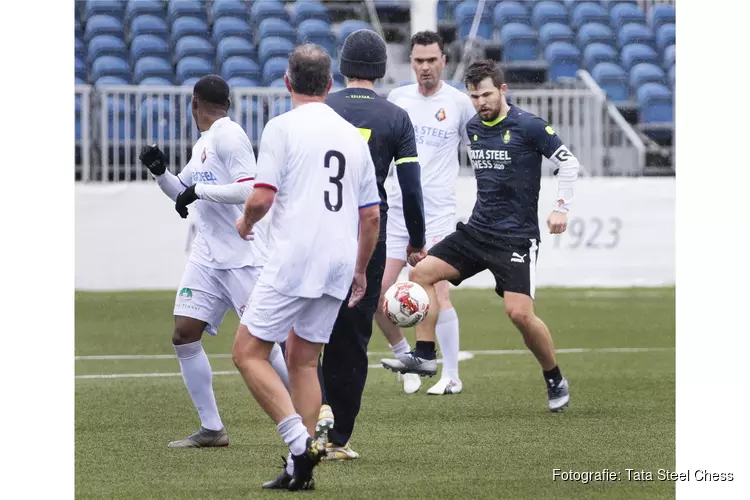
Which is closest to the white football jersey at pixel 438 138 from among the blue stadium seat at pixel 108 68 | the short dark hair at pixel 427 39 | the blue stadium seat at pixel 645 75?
the short dark hair at pixel 427 39

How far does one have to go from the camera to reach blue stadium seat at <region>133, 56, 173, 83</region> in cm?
2102

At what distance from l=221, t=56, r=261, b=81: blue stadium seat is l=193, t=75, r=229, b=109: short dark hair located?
14.3 meters

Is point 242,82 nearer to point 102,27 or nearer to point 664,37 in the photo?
point 102,27

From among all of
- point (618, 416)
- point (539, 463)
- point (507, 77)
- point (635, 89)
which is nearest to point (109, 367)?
point (618, 416)

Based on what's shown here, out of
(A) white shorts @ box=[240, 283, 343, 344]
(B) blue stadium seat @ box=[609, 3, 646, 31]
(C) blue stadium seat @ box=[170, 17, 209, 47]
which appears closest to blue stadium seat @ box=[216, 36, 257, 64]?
(C) blue stadium seat @ box=[170, 17, 209, 47]

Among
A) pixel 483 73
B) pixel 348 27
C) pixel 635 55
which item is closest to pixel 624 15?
pixel 635 55

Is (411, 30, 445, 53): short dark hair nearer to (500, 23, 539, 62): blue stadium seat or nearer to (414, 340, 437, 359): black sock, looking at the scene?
(414, 340, 437, 359): black sock

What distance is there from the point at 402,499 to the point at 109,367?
228 inches

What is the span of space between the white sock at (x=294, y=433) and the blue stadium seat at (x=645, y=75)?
17.9 m

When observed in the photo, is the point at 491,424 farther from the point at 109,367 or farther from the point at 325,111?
the point at 109,367

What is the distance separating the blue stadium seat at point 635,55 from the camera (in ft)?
76.6

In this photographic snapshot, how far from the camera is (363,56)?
6.56m

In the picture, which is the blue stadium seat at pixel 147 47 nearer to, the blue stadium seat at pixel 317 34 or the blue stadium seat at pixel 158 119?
the blue stadium seat at pixel 317 34

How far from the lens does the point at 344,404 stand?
666 centimetres
